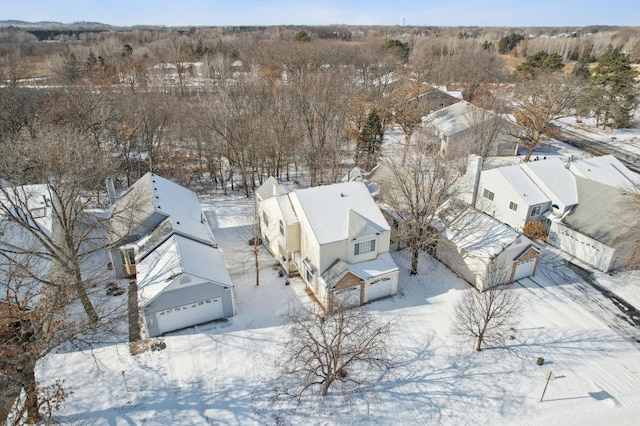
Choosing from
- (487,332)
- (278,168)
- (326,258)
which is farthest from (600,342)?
(278,168)

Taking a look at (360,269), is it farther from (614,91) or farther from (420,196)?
(614,91)

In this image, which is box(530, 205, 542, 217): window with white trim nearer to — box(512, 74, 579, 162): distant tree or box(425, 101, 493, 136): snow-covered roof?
box(425, 101, 493, 136): snow-covered roof

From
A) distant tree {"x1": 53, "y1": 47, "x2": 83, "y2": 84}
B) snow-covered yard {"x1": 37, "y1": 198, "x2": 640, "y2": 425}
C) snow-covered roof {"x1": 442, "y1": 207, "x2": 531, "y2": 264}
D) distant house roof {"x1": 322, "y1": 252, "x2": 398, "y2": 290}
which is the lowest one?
snow-covered yard {"x1": 37, "y1": 198, "x2": 640, "y2": 425}

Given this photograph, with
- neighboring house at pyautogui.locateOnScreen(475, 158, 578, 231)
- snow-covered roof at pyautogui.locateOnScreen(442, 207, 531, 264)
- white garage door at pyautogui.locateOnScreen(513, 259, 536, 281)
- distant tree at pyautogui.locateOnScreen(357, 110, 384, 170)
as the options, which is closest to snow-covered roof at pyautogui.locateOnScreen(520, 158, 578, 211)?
neighboring house at pyautogui.locateOnScreen(475, 158, 578, 231)

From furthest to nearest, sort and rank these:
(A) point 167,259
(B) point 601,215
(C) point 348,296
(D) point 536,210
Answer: (D) point 536,210
(B) point 601,215
(C) point 348,296
(A) point 167,259

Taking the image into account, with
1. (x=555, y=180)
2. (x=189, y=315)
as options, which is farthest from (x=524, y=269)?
(x=189, y=315)

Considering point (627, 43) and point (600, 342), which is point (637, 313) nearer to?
point (600, 342)

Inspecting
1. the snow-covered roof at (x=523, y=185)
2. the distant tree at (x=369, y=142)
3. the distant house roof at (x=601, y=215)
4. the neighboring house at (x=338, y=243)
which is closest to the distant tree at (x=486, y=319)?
the neighboring house at (x=338, y=243)
